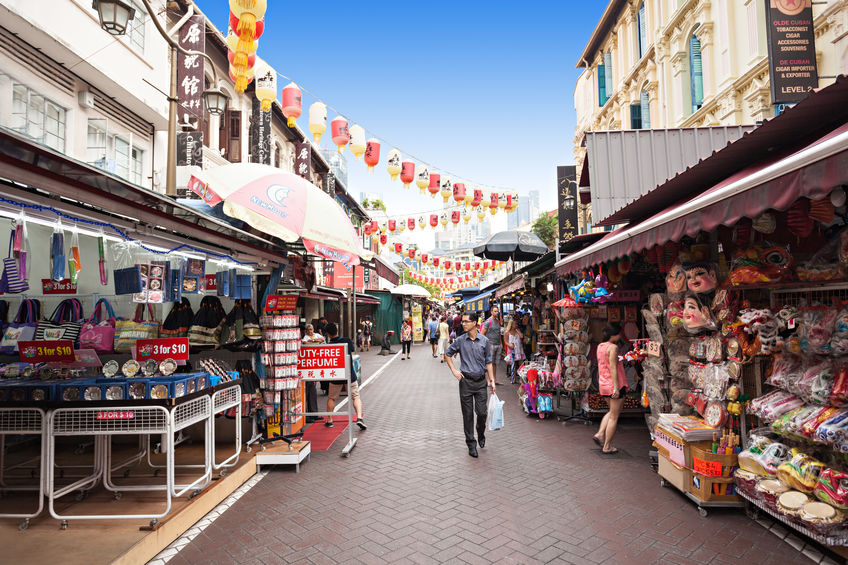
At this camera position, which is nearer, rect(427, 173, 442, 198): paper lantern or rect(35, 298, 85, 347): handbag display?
rect(35, 298, 85, 347): handbag display

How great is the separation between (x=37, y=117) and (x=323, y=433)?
28.3 ft

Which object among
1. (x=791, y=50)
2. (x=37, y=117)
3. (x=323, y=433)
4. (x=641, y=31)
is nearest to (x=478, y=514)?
(x=323, y=433)

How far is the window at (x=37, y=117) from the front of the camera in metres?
8.97

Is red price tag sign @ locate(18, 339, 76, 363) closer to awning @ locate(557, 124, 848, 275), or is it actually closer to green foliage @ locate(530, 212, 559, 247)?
awning @ locate(557, 124, 848, 275)

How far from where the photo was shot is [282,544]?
3992 mm

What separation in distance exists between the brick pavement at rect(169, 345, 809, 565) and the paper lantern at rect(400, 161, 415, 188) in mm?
7093

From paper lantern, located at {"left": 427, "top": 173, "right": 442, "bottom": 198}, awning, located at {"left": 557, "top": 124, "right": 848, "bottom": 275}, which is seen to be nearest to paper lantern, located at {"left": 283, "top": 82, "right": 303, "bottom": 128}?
paper lantern, located at {"left": 427, "top": 173, "right": 442, "bottom": 198}

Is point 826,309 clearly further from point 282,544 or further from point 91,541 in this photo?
point 91,541

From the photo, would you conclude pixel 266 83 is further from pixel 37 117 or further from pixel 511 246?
pixel 511 246

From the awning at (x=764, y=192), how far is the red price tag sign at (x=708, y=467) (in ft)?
7.00

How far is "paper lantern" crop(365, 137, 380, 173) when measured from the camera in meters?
10.7

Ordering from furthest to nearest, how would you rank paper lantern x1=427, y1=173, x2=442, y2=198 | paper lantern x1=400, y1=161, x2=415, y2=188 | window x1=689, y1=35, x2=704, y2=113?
window x1=689, y1=35, x2=704, y2=113
paper lantern x1=427, y1=173, x2=442, y2=198
paper lantern x1=400, y1=161, x2=415, y2=188

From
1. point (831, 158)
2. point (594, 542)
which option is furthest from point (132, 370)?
point (831, 158)

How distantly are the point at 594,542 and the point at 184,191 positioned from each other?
471 inches
